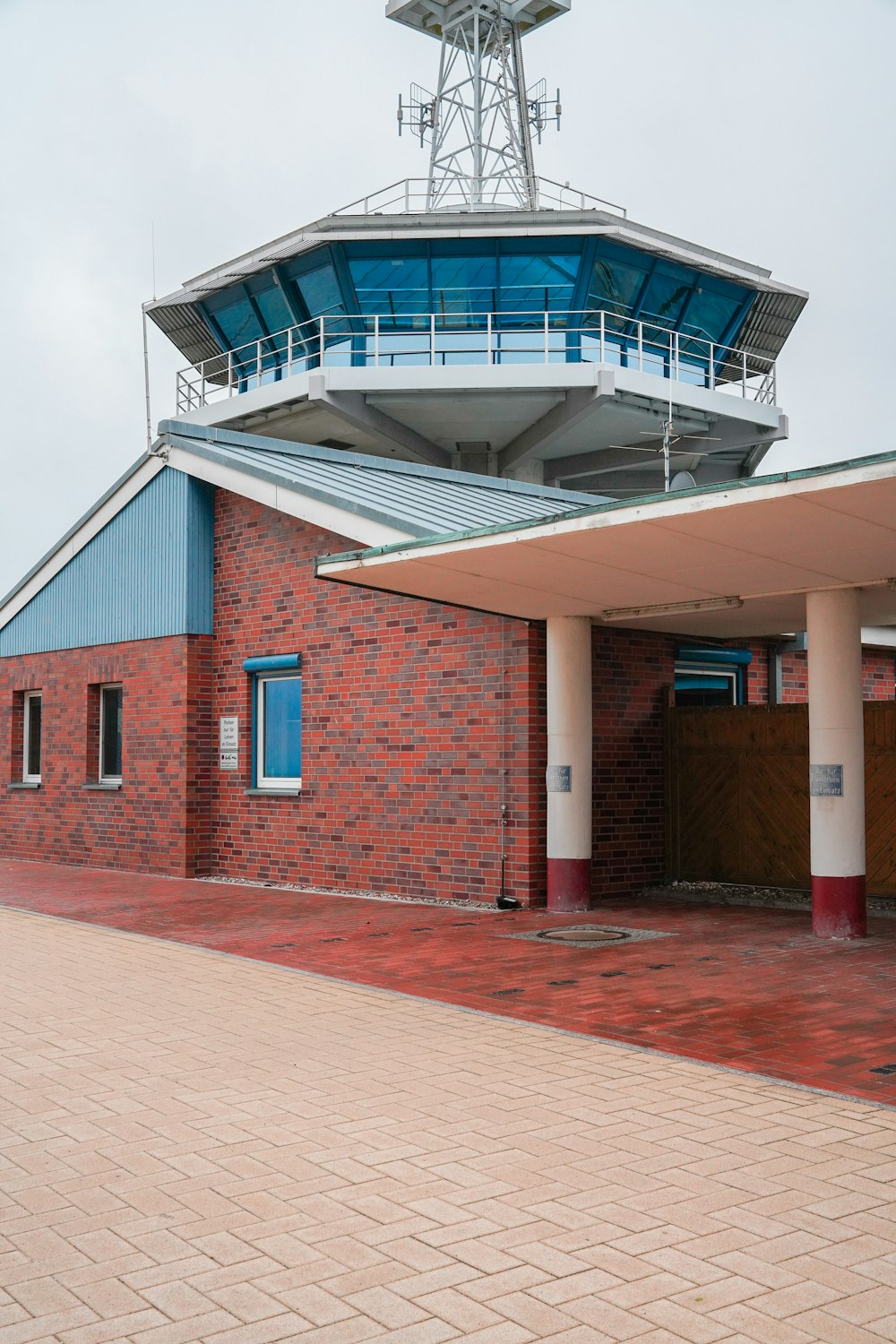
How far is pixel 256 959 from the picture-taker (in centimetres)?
942

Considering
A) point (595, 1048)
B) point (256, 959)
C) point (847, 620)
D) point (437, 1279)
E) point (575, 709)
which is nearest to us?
point (437, 1279)

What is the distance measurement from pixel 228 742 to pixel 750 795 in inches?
257

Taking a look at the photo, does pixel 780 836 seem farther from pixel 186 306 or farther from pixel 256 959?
pixel 186 306

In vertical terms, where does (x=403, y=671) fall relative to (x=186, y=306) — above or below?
below

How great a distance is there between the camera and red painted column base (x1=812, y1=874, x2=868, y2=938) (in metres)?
10.1

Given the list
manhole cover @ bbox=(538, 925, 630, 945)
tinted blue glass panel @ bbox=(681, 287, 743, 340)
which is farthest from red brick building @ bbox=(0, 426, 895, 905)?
tinted blue glass panel @ bbox=(681, 287, 743, 340)

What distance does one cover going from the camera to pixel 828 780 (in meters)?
10.1

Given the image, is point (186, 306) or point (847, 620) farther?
point (186, 306)

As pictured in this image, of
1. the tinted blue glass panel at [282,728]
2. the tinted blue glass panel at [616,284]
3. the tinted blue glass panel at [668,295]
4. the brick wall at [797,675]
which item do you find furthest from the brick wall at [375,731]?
the tinted blue glass panel at [668,295]

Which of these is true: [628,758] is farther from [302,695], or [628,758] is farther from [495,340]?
[495,340]

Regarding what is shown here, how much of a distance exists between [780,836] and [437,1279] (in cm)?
958

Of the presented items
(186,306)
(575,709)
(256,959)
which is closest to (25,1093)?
(256,959)

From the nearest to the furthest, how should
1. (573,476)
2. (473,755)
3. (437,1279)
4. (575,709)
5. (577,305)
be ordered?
(437,1279) < (575,709) < (473,755) < (577,305) < (573,476)

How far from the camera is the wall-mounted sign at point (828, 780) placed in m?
10.1
